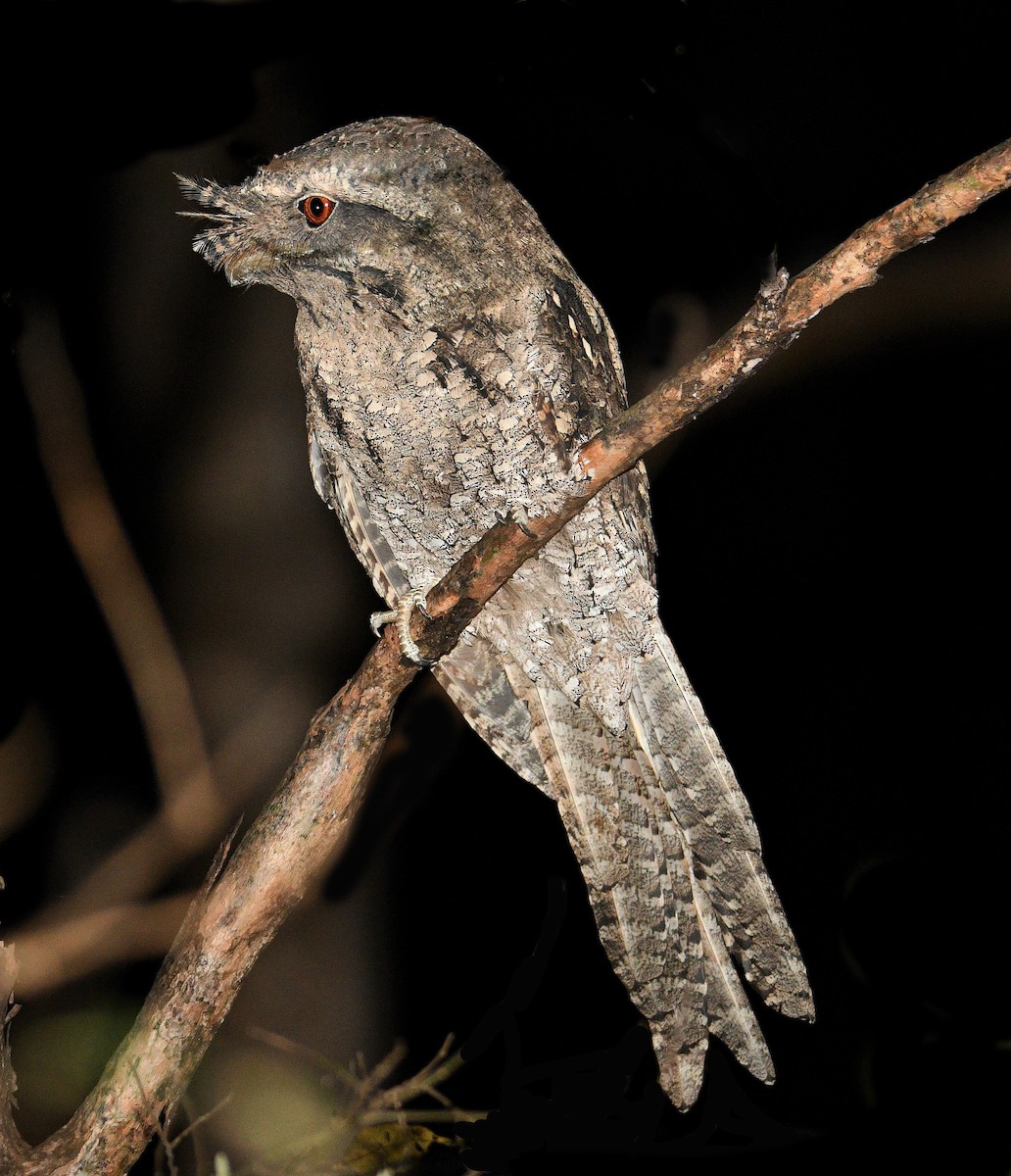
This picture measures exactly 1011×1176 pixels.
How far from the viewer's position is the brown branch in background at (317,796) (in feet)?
2.66

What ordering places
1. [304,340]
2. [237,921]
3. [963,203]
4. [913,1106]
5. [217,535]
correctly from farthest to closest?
[217,535] < [304,340] < [913,1106] < [237,921] < [963,203]

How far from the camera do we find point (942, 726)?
6.62 ft

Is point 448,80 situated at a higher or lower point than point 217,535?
higher

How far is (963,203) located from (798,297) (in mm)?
140

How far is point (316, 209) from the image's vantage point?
1324mm

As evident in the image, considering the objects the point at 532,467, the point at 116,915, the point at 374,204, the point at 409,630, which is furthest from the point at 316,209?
the point at 116,915

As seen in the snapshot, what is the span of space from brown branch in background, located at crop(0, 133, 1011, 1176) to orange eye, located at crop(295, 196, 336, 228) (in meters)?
0.59

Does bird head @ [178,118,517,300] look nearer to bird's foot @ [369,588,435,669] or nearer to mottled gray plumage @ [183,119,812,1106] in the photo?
mottled gray plumage @ [183,119,812,1106]

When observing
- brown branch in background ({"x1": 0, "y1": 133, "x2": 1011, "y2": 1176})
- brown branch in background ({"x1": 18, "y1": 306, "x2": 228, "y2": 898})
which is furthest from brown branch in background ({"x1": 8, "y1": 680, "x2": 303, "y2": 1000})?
brown branch in background ({"x1": 0, "y1": 133, "x2": 1011, "y2": 1176})

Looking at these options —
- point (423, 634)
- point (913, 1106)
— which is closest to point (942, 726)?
point (913, 1106)

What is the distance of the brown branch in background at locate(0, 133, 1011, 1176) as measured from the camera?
0.81 m

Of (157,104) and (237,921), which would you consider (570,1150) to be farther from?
(157,104)

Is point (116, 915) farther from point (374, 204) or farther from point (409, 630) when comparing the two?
point (374, 204)

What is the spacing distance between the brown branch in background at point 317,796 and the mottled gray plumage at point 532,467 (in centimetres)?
19
